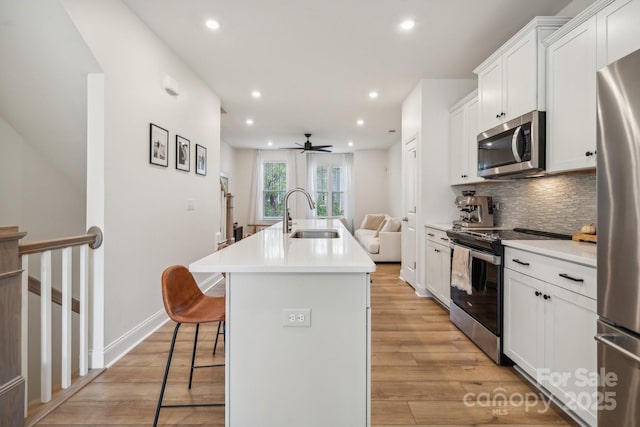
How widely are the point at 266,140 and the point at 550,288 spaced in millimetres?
6806

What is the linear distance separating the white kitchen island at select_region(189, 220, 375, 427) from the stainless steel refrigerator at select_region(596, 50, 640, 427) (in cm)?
91

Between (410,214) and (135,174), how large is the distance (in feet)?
10.7

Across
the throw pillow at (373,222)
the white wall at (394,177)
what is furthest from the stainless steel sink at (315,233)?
the white wall at (394,177)

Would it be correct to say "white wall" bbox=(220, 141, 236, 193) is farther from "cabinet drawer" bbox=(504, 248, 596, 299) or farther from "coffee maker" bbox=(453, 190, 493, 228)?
"cabinet drawer" bbox=(504, 248, 596, 299)

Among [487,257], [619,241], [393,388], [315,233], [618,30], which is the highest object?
[618,30]

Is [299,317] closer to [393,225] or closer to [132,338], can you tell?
[132,338]

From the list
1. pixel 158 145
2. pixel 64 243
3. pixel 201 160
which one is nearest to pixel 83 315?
pixel 64 243

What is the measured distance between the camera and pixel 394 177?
8.13 m

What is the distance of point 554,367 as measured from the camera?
1730mm

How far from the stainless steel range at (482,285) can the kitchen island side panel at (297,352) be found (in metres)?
1.34

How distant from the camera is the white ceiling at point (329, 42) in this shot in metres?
2.52

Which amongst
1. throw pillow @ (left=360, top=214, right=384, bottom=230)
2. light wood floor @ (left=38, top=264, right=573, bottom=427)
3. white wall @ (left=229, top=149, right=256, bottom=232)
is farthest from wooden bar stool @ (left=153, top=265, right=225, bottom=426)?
white wall @ (left=229, top=149, right=256, bottom=232)

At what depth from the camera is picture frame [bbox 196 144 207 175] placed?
3806 millimetres

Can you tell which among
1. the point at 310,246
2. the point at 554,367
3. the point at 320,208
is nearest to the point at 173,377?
the point at 310,246
